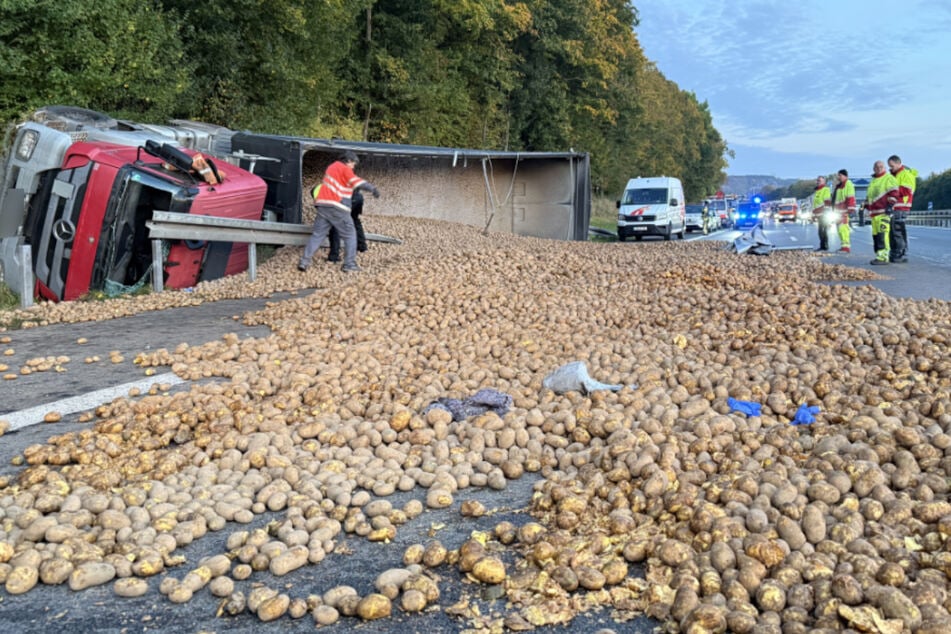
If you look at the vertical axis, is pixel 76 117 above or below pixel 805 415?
above

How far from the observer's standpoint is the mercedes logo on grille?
8445mm

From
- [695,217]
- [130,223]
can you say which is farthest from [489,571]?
[695,217]

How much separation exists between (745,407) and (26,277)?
7849mm

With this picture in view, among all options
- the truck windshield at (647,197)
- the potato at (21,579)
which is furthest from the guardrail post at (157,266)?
the truck windshield at (647,197)

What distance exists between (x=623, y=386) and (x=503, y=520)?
187 cm

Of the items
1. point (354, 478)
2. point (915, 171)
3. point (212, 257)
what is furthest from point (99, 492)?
point (915, 171)

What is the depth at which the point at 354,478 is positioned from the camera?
3.66 metres

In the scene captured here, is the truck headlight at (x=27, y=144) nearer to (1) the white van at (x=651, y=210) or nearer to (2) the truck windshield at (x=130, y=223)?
(2) the truck windshield at (x=130, y=223)

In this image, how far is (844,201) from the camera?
1659 centimetres

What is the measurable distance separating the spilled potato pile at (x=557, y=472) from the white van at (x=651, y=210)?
1841cm

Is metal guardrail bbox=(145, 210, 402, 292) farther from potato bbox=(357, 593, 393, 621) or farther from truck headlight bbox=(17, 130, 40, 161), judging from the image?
potato bbox=(357, 593, 393, 621)

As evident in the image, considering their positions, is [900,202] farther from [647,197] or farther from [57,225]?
[57,225]

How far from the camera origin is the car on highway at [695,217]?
3675 centimetres

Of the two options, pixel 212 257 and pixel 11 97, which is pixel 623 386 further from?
pixel 11 97
